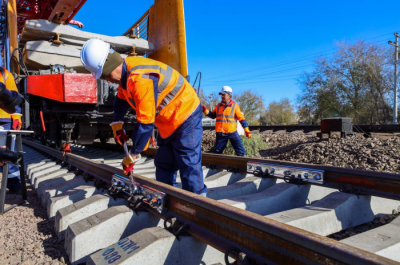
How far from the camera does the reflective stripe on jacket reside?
589 centimetres

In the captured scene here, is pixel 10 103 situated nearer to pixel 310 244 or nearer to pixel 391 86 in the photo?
pixel 310 244

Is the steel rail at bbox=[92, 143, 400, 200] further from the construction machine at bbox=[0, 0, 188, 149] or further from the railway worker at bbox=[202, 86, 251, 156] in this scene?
the construction machine at bbox=[0, 0, 188, 149]

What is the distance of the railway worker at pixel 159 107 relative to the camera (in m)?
2.16

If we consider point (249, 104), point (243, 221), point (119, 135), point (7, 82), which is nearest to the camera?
point (243, 221)

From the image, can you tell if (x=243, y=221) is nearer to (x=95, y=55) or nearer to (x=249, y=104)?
(x=95, y=55)

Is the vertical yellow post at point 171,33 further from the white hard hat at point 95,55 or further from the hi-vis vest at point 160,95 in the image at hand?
the white hard hat at point 95,55

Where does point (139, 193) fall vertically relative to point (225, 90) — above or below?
below

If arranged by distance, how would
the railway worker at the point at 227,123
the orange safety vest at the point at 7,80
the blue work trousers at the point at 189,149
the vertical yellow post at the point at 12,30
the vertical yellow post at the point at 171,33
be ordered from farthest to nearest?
the railway worker at the point at 227,123, the vertical yellow post at the point at 12,30, the vertical yellow post at the point at 171,33, the orange safety vest at the point at 7,80, the blue work trousers at the point at 189,149

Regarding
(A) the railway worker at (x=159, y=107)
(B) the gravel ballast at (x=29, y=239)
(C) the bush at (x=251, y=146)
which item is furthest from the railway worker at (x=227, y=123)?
(B) the gravel ballast at (x=29, y=239)

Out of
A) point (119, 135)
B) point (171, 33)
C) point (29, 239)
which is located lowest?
point (29, 239)

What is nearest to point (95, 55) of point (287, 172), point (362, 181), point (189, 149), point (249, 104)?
point (189, 149)

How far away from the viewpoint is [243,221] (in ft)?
5.23

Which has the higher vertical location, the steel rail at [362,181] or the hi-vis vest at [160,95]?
the hi-vis vest at [160,95]

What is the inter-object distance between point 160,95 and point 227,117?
362 cm
